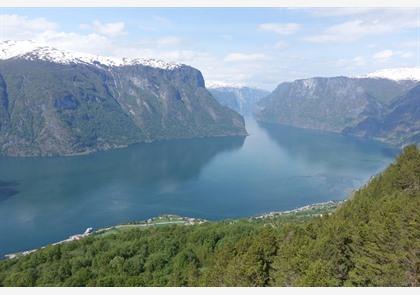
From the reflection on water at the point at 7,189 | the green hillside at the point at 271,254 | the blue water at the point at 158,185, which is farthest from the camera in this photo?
the reflection on water at the point at 7,189

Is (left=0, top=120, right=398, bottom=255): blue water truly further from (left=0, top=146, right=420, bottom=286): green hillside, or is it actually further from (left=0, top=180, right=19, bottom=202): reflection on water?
(left=0, top=146, right=420, bottom=286): green hillside

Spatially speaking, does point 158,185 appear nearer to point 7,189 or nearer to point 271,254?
point 7,189

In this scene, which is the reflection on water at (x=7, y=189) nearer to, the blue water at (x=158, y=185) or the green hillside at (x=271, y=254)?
the blue water at (x=158, y=185)

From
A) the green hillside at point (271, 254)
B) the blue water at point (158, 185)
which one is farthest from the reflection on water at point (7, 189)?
the green hillside at point (271, 254)

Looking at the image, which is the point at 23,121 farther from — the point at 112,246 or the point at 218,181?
the point at 112,246

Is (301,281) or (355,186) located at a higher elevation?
(301,281)

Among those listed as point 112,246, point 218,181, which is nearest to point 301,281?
point 112,246
